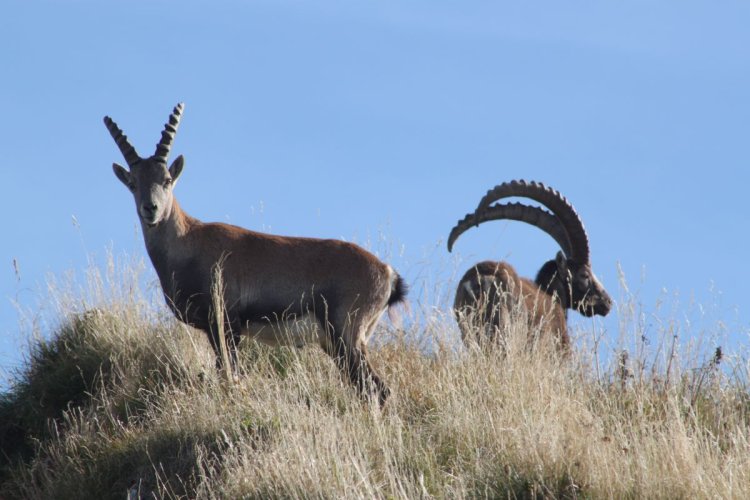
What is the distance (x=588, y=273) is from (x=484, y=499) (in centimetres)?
567

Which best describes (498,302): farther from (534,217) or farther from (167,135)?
(167,135)

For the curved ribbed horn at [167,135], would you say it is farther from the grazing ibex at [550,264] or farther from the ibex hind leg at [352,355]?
the grazing ibex at [550,264]

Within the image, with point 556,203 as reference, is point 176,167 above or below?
below

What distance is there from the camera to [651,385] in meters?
9.70

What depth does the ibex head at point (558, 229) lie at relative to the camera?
12.5 meters

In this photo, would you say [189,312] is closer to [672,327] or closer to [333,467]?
[333,467]

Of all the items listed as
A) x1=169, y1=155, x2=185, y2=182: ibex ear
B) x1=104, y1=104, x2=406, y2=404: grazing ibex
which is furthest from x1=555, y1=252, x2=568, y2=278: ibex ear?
x1=169, y1=155, x2=185, y2=182: ibex ear

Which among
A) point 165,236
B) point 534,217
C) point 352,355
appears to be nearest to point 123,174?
point 165,236

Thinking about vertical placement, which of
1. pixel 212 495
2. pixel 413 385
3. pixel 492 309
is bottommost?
pixel 212 495

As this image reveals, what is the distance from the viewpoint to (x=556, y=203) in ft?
41.3

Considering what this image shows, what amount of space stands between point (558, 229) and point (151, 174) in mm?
4685

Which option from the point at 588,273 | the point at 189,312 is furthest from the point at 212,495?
the point at 588,273

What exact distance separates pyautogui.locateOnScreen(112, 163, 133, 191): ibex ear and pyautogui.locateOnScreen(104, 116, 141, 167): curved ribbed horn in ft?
0.29

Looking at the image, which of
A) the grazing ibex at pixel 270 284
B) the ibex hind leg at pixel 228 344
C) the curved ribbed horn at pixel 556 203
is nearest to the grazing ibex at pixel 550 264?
the curved ribbed horn at pixel 556 203
